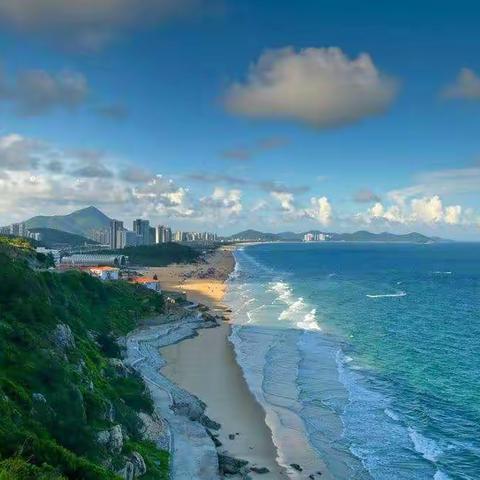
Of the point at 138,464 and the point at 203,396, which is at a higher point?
the point at 138,464

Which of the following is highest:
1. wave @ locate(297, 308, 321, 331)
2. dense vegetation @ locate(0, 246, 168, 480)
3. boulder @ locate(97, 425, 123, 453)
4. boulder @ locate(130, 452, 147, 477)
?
dense vegetation @ locate(0, 246, 168, 480)

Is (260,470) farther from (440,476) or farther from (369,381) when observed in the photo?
(369,381)

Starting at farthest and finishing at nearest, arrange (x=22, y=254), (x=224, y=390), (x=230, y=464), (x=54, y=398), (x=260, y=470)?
(x=22, y=254)
(x=224, y=390)
(x=230, y=464)
(x=260, y=470)
(x=54, y=398)

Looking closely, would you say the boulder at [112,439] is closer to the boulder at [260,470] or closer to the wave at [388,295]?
the boulder at [260,470]

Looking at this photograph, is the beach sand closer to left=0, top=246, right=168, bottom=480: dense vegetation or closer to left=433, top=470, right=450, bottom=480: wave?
left=0, top=246, right=168, bottom=480: dense vegetation

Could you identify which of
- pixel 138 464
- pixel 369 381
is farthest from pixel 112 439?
pixel 369 381

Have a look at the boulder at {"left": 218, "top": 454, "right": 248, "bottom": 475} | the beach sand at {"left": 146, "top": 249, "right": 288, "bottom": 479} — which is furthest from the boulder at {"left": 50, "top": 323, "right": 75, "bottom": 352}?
the boulder at {"left": 218, "top": 454, "right": 248, "bottom": 475}
